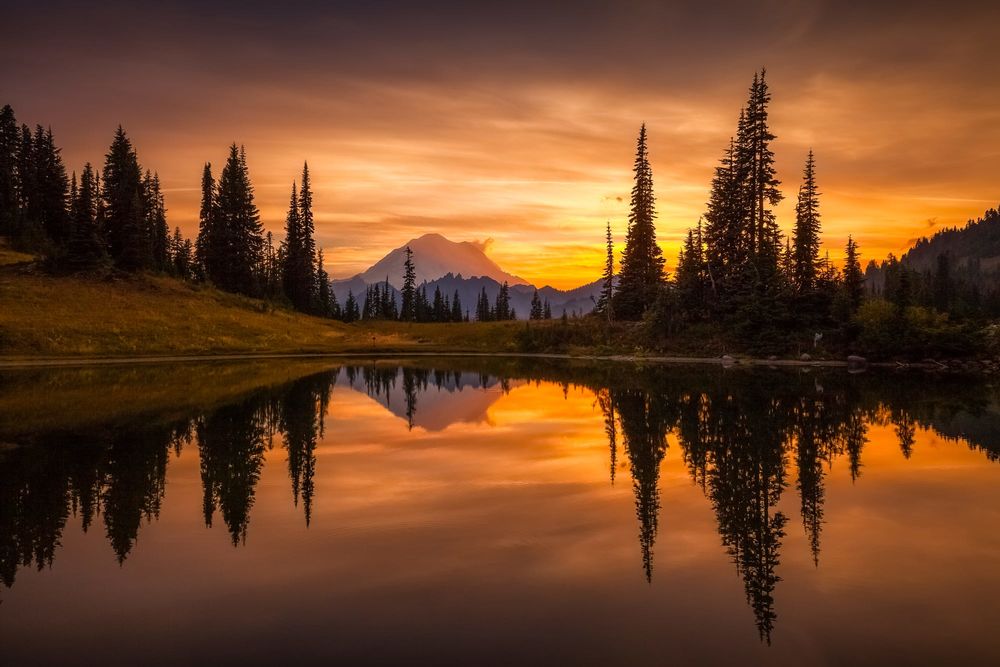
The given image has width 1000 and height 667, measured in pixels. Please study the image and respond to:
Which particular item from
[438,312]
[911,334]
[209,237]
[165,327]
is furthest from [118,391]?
[438,312]

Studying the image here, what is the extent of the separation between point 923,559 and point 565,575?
237 inches

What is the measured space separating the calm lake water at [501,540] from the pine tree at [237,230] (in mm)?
73013

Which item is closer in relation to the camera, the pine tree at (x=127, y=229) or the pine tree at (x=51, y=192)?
the pine tree at (x=127, y=229)

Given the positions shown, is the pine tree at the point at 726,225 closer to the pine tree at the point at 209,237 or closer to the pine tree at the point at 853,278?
the pine tree at the point at 853,278

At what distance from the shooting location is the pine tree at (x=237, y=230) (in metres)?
94.9

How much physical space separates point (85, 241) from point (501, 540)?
3166 inches

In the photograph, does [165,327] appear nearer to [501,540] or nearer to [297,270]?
[297,270]

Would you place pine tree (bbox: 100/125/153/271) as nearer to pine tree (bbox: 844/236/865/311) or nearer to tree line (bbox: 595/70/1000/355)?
tree line (bbox: 595/70/1000/355)

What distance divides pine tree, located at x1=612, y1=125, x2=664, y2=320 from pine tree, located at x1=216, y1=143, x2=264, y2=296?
176 ft

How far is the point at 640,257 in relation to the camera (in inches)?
3177

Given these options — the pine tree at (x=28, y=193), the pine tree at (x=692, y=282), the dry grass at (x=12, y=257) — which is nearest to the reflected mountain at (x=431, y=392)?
the pine tree at (x=692, y=282)

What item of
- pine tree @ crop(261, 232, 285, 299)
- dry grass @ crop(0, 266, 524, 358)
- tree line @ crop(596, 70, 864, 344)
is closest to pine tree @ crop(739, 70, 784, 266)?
tree line @ crop(596, 70, 864, 344)

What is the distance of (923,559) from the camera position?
35.0 feet

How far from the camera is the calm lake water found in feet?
26.1
